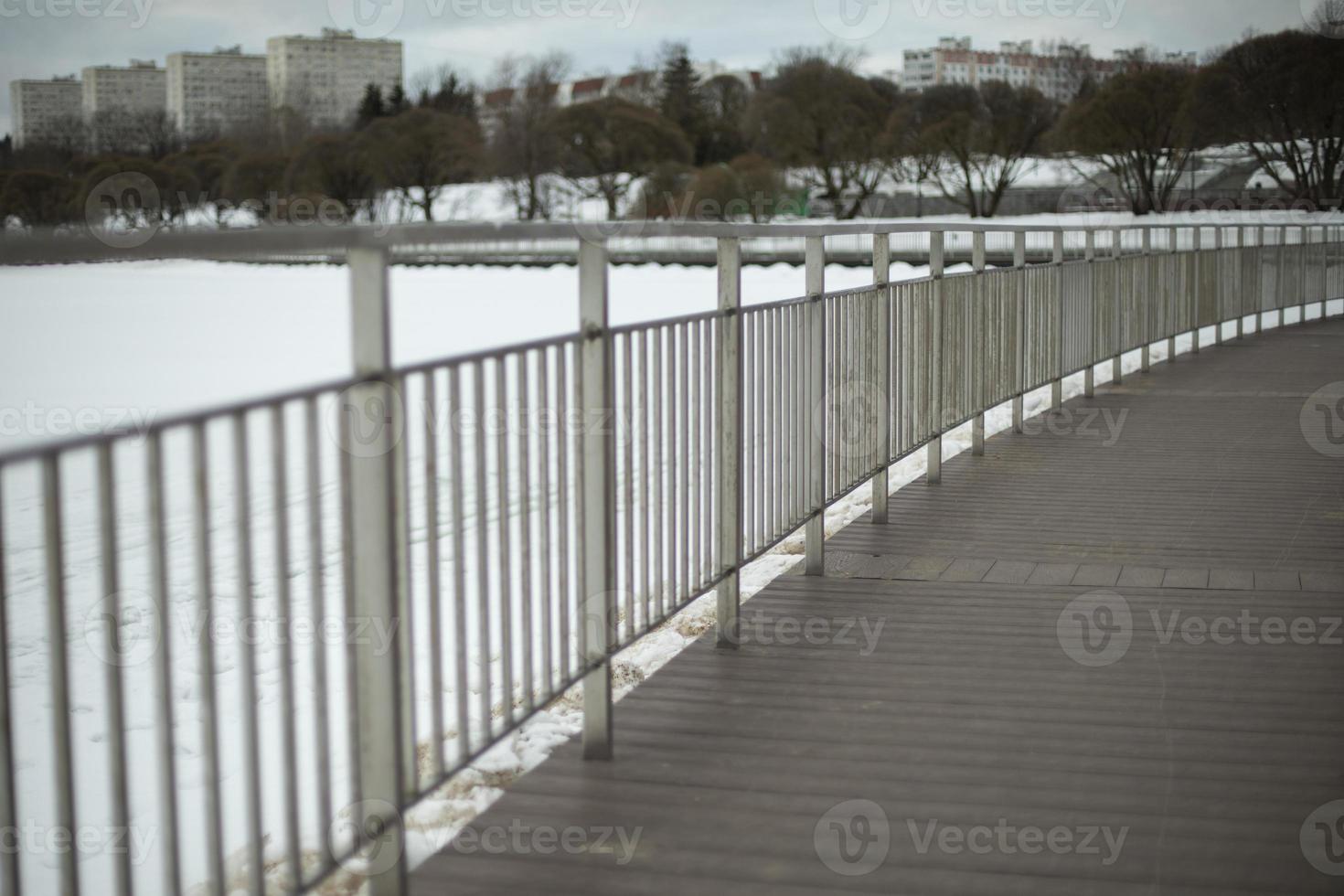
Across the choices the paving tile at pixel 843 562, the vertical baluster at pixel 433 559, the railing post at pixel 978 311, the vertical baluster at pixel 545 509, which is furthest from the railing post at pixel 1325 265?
the vertical baluster at pixel 433 559

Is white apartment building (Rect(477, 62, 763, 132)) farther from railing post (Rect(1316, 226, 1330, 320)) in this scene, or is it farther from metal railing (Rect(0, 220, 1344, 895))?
metal railing (Rect(0, 220, 1344, 895))

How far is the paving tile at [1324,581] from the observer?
5746mm

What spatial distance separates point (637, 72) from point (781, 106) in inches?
1282

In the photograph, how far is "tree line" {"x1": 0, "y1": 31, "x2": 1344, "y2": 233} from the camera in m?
71.7

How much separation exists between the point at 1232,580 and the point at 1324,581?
1.12 feet

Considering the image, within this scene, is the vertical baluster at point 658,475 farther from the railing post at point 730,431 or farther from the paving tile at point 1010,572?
the paving tile at point 1010,572

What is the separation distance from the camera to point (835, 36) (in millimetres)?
117812

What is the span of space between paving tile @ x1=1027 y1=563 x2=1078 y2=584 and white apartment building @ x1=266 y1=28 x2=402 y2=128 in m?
134

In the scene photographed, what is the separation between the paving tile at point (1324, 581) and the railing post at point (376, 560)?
4.18m

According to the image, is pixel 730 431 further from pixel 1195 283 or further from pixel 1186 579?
pixel 1195 283

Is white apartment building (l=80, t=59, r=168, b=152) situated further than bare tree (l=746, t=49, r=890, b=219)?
Yes

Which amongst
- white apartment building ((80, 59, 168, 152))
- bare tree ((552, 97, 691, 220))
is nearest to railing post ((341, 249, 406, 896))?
bare tree ((552, 97, 691, 220))

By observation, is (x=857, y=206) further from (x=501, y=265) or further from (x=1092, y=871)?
(x=1092, y=871)
